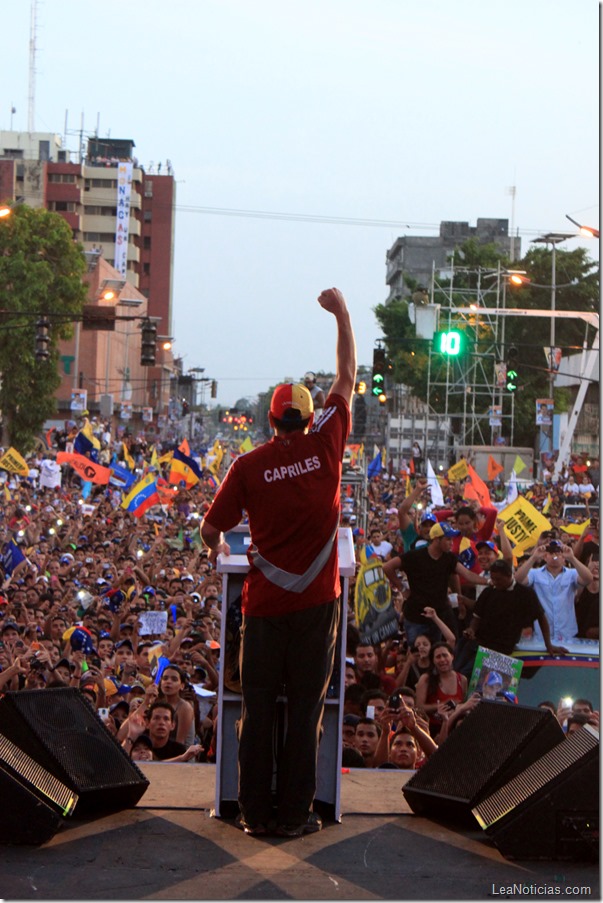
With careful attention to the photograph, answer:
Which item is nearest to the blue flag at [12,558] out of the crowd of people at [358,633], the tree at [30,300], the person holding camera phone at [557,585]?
the crowd of people at [358,633]

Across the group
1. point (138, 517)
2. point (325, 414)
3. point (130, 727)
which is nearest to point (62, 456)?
point (138, 517)

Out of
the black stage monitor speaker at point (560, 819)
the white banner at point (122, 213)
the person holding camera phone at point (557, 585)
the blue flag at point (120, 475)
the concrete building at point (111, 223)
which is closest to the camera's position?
the black stage monitor speaker at point (560, 819)

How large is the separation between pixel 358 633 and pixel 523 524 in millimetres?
5122

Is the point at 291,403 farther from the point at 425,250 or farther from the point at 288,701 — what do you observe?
the point at 425,250

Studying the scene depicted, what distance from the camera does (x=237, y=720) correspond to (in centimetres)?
583

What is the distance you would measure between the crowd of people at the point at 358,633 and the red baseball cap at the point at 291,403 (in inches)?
37.6

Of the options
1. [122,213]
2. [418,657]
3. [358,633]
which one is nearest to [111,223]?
[122,213]

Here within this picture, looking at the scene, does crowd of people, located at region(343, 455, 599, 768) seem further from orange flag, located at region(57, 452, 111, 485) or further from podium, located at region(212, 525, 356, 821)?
orange flag, located at region(57, 452, 111, 485)

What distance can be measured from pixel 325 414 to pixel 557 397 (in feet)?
250

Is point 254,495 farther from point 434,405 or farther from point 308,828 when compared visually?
point 434,405

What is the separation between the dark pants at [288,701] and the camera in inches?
216

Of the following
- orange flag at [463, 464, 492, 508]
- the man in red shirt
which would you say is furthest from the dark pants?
orange flag at [463, 464, 492, 508]

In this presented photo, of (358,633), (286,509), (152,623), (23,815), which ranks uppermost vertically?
(286,509)

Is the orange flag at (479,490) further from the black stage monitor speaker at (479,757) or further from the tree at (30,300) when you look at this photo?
the tree at (30,300)
